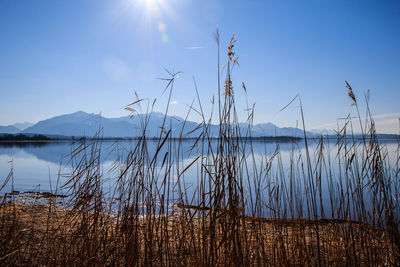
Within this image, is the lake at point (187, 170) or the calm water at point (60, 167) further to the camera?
the calm water at point (60, 167)

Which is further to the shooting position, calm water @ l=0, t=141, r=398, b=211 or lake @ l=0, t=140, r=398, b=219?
calm water @ l=0, t=141, r=398, b=211

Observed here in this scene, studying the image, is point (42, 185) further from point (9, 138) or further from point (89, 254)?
point (9, 138)

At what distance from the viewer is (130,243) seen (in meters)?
2.15

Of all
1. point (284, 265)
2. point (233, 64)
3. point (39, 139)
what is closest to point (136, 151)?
point (233, 64)

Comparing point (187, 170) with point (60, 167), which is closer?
point (60, 167)

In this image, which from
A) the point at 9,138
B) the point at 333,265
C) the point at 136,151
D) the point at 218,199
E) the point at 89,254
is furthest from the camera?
the point at 9,138

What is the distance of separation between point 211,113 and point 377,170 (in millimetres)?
2121


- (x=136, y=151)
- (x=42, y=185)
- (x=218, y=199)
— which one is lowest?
(x=42, y=185)

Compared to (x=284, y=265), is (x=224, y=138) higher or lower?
higher

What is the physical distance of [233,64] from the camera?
2111 millimetres

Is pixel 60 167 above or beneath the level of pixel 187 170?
above

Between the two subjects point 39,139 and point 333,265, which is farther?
point 39,139

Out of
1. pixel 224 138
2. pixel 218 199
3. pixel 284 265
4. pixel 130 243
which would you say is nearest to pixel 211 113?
pixel 224 138

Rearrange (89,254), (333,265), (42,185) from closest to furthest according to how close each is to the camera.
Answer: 1. (89,254)
2. (333,265)
3. (42,185)
